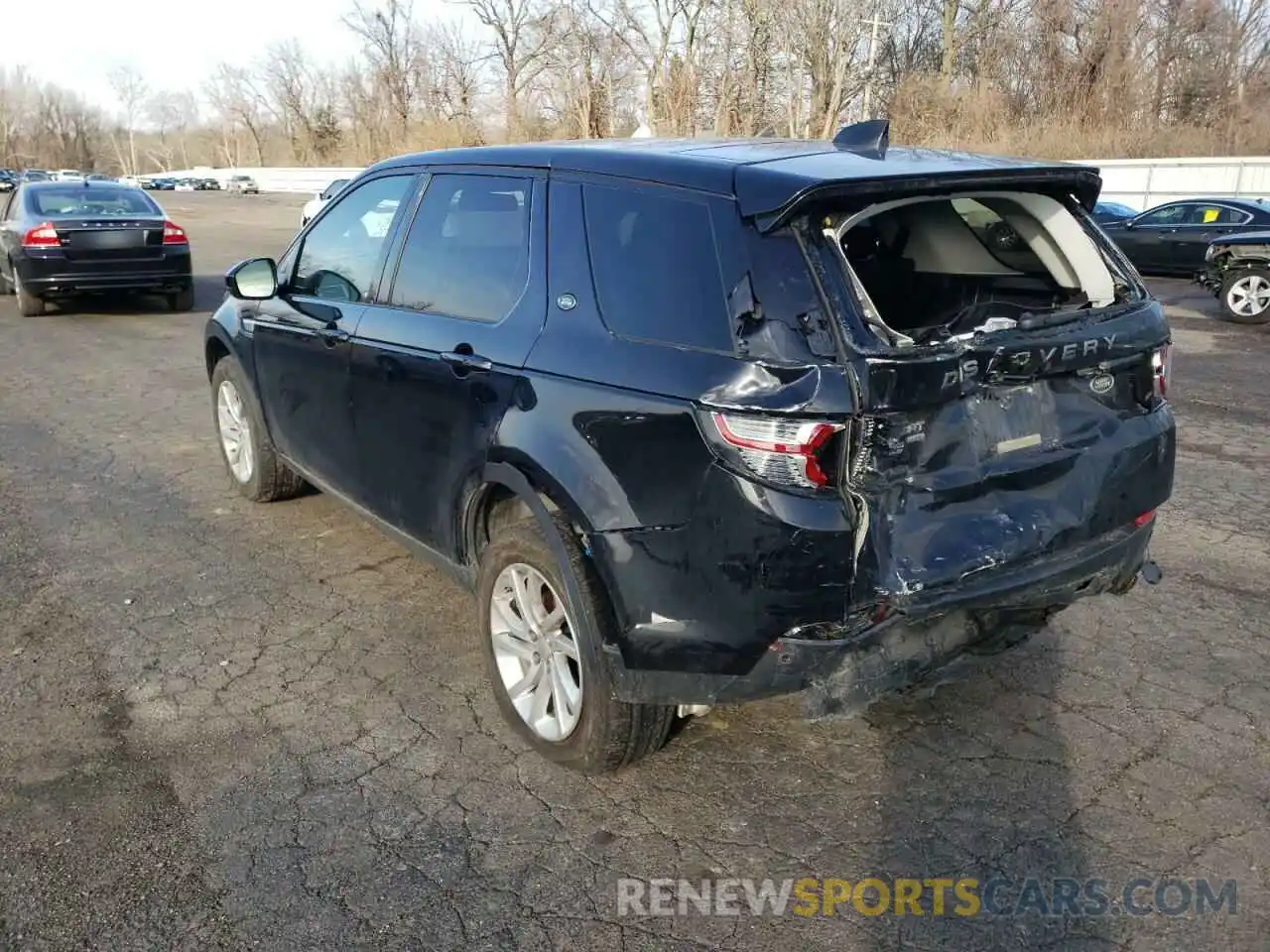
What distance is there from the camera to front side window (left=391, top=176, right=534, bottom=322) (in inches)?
134

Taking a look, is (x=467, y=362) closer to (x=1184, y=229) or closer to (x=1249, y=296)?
(x=1249, y=296)

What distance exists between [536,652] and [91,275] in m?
11.1

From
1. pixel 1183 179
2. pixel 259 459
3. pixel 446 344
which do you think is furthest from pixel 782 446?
pixel 1183 179

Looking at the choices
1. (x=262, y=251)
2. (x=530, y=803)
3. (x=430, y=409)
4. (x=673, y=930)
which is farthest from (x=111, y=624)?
(x=262, y=251)

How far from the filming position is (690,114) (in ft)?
99.0

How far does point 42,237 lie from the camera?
11.9 metres

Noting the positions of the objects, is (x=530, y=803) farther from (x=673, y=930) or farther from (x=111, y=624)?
(x=111, y=624)

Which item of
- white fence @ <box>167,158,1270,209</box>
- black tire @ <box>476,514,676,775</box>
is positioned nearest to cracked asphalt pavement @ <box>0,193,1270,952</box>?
black tire @ <box>476,514,676,775</box>

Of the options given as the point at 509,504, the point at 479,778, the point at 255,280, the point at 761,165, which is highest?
the point at 761,165

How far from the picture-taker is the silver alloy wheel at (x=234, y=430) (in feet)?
18.4

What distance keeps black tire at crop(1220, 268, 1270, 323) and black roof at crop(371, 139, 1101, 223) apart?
10745mm

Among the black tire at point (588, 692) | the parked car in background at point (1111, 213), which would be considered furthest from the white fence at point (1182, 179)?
the black tire at point (588, 692)

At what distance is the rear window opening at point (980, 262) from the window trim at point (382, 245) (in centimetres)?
178

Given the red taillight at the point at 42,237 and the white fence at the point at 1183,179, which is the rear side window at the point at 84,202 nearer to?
the red taillight at the point at 42,237
